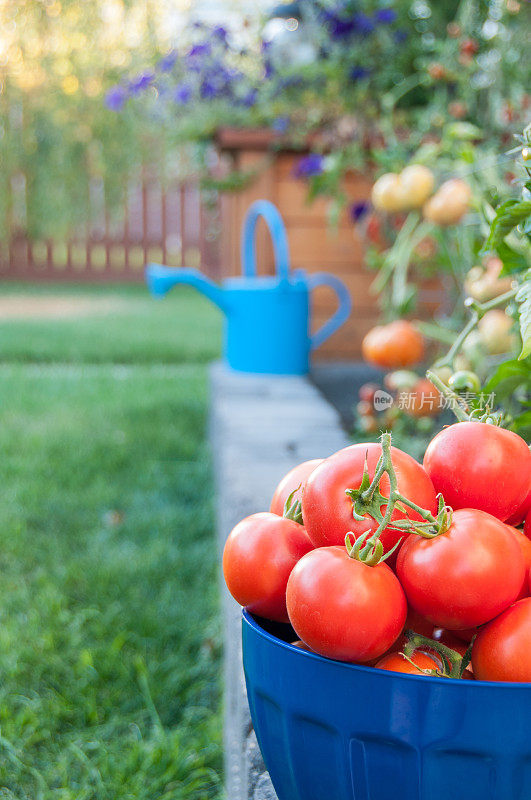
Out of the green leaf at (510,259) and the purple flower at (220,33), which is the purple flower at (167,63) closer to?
the purple flower at (220,33)

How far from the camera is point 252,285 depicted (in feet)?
7.64

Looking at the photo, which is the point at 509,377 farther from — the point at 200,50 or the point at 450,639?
the point at 200,50

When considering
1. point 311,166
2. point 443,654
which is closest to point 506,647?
point 443,654

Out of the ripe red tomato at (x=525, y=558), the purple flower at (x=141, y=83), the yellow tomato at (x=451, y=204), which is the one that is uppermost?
the purple flower at (x=141, y=83)

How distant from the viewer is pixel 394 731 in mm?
471

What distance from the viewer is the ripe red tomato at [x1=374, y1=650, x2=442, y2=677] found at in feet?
1.63

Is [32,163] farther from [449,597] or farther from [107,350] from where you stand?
[449,597]

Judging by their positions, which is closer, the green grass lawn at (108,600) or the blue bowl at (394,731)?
the blue bowl at (394,731)

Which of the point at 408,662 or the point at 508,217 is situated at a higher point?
the point at 508,217

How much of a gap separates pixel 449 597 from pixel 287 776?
0.17m

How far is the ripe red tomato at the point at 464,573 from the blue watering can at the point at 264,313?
1.75 meters

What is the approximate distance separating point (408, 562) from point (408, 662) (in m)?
0.06

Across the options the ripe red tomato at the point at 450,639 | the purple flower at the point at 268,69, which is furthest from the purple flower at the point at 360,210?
the ripe red tomato at the point at 450,639

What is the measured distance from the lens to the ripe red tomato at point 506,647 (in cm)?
47
